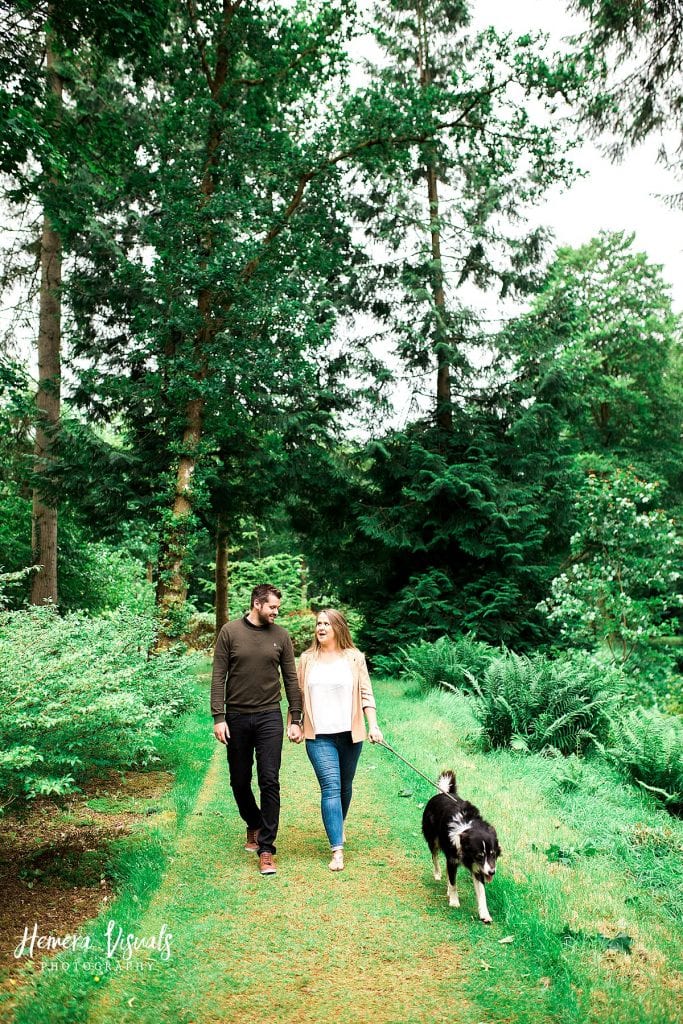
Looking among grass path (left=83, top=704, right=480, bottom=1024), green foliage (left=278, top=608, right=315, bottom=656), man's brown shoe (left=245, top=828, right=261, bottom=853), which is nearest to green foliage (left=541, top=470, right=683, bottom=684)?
grass path (left=83, top=704, right=480, bottom=1024)

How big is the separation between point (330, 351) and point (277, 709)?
13217 mm

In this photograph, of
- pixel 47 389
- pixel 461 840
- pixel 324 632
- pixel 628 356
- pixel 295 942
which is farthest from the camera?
pixel 628 356

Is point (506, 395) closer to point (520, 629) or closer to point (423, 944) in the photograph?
point (520, 629)

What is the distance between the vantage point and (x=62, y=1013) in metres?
3.45

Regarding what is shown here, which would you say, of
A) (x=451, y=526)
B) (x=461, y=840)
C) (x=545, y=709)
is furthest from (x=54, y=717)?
(x=451, y=526)

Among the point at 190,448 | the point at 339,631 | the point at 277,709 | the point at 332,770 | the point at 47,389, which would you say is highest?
the point at 47,389

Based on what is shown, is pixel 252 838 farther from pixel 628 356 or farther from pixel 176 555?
pixel 628 356

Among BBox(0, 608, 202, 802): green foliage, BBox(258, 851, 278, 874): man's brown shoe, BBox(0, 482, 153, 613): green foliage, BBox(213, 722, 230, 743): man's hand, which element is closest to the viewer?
BBox(0, 608, 202, 802): green foliage

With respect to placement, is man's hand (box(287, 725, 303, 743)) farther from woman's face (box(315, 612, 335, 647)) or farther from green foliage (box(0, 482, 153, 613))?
green foliage (box(0, 482, 153, 613))

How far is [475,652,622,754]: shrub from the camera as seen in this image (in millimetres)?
8789

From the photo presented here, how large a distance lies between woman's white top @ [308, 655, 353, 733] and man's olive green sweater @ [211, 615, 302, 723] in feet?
0.75

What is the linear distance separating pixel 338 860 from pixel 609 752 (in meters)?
3.76

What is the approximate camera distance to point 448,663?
13.5m

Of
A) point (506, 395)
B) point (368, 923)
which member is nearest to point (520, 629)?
point (506, 395)
